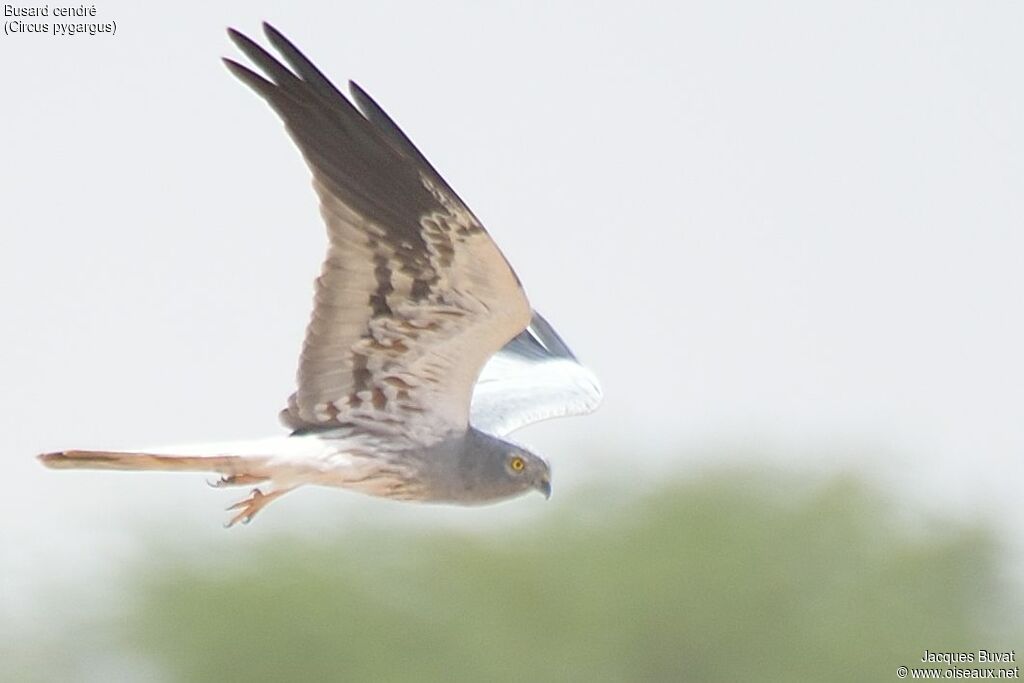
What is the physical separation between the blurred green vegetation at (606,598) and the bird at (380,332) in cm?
1483

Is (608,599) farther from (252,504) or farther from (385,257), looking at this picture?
(385,257)

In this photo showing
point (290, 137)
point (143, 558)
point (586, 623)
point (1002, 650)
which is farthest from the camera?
point (143, 558)

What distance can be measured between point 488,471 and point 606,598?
1727cm

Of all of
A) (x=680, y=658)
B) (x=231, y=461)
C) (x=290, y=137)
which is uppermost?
(x=290, y=137)

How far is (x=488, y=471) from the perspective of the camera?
10820 millimetres

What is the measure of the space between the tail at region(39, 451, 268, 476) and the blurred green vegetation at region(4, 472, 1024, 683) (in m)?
15.5

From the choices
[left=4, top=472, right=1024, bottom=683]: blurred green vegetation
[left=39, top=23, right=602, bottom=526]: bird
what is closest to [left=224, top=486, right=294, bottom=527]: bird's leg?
[left=39, top=23, right=602, bottom=526]: bird

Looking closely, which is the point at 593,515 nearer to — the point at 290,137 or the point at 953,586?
the point at 953,586

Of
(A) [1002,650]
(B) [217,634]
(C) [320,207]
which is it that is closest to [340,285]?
(C) [320,207]

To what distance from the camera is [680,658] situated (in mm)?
26781

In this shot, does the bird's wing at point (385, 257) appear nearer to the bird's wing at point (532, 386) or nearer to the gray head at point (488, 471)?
the gray head at point (488, 471)

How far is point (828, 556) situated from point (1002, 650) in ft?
14.7

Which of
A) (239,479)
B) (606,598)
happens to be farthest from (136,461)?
(606,598)

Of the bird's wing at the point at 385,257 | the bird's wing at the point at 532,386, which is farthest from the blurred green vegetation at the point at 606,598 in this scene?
the bird's wing at the point at 385,257
